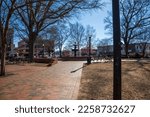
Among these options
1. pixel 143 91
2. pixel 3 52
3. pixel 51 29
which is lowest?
pixel 143 91

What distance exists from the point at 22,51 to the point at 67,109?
110093 mm

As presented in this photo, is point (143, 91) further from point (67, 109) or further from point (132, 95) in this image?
point (67, 109)

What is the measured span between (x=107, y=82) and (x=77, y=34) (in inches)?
2480

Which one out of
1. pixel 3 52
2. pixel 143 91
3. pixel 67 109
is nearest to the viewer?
pixel 67 109

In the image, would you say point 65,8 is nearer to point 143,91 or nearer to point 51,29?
point 143,91

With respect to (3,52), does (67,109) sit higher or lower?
lower

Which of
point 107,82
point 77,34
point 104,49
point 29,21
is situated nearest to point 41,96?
point 107,82

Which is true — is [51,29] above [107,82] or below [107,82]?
above

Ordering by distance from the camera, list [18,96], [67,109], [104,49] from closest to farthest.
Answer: [67,109] < [18,96] < [104,49]

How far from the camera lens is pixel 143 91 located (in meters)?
13.3

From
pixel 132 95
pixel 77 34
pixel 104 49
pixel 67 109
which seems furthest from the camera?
pixel 104 49

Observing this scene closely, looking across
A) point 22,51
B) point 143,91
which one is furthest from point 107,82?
point 22,51

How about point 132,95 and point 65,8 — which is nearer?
point 132,95

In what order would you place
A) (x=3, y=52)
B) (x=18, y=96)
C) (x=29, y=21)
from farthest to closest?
1. (x=29, y=21)
2. (x=3, y=52)
3. (x=18, y=96)
